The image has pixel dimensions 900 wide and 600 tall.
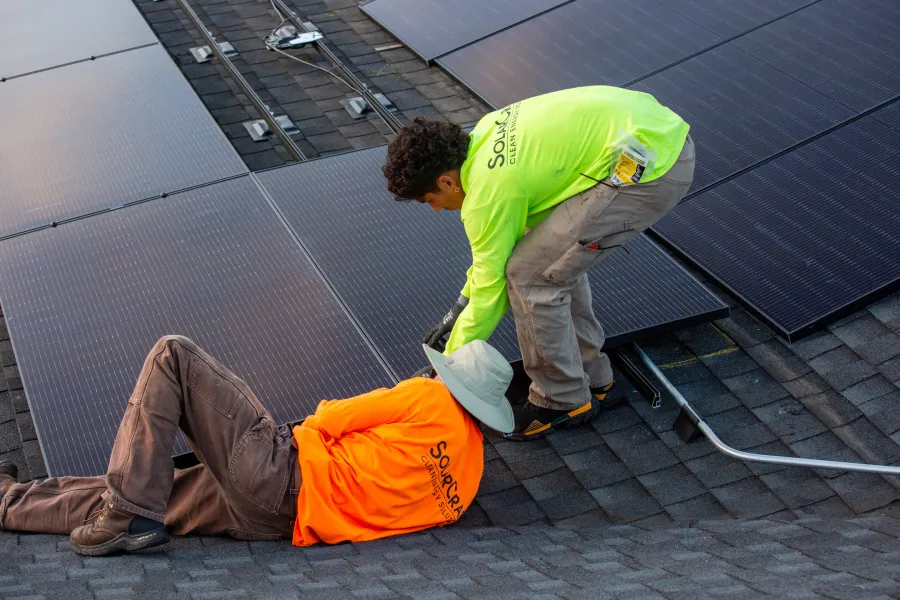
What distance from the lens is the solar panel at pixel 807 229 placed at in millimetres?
4879

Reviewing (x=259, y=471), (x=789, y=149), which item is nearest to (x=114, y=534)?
(x=259, y=471)

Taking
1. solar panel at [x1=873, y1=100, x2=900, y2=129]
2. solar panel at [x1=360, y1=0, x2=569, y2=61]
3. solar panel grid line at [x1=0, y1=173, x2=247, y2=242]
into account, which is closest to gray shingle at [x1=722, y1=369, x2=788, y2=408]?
solar panel at [x1=873, y1=100, x2=900, y2=129]

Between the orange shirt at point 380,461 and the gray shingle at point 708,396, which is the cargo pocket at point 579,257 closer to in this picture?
the orange shirt at point 380,461

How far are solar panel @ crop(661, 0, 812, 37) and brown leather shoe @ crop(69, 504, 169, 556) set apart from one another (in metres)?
5.30

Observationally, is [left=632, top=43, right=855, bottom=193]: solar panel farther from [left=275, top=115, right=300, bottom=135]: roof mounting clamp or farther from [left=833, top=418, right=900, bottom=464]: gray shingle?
[left=275, top=115, right=300, bottom=135]: roof mounting clamp

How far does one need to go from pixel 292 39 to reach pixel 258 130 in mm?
1436

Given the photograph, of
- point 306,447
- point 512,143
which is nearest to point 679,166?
point 512,143

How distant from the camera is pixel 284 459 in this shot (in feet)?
12.1

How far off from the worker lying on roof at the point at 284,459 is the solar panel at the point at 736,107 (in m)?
2.61

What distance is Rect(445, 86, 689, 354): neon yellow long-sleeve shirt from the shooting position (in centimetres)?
401

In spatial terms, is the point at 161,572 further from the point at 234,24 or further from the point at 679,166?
the point at 234,24

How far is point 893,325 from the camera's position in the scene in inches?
185

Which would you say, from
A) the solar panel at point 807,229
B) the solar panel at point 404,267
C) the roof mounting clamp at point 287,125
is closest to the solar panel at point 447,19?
the roof mounting clamp at point 287,125

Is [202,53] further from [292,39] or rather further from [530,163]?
[530,163]
